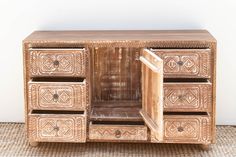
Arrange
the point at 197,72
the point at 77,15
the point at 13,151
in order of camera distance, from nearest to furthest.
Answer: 1. the point at 197,72
2. the point at 13,151
3. the point at 77,15

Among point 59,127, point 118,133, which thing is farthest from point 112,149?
point 59,127

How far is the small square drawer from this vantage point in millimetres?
2250

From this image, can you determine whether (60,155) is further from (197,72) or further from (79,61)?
(197,72)

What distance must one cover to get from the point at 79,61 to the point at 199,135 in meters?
0.67

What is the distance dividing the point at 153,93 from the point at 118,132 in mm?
294

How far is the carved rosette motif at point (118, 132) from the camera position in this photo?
225 cm

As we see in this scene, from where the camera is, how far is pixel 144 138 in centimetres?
226

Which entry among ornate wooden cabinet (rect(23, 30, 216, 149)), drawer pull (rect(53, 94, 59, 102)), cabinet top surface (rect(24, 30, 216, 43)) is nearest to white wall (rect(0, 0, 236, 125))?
cabinet top surface (rect(24, 30, 216, 43))

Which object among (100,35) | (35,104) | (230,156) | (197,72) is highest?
(100,35)

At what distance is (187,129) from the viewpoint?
223 centimetres

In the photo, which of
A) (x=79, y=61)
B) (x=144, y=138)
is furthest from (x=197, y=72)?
(x=79, y=61)

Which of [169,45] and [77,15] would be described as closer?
[169,45]

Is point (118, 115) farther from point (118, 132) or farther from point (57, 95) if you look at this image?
point (57, 95)

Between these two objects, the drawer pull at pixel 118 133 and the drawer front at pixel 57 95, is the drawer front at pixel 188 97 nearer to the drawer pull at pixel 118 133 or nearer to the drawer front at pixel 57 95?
the drawer pull at pixel 118 133
